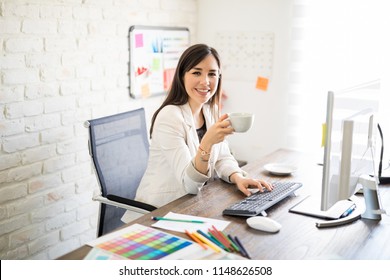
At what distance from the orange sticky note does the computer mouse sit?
6.24 ft

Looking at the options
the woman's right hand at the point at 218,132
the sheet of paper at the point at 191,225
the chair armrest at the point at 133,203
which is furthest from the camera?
the chair armrest at the point at 133,203

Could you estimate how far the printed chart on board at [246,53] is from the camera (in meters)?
3.33

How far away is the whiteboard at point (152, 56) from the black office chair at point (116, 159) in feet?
2.23

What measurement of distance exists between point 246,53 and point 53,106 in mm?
1496

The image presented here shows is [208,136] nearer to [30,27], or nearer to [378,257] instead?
[378,257]

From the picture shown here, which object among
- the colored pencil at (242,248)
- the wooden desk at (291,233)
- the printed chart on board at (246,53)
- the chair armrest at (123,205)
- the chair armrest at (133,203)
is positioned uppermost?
the printed chart on board at (246,53)

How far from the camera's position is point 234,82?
3.48m

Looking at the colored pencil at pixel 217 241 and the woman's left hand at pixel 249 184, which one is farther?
the woman's left hand at pixel 249 184

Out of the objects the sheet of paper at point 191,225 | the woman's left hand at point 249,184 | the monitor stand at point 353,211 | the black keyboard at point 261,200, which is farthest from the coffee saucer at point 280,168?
Answer: the sheet of paper at point 191,225

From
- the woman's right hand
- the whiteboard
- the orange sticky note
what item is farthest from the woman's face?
the orange sticky note

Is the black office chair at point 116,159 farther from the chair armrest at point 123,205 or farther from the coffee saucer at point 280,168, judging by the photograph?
the coffee saucer at point 280,168

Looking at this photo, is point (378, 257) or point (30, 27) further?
point (30, 27)
